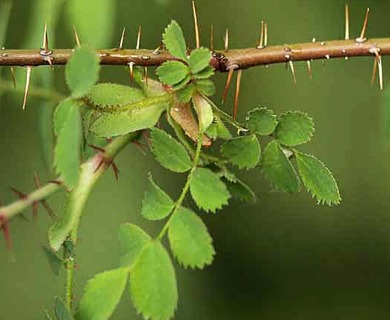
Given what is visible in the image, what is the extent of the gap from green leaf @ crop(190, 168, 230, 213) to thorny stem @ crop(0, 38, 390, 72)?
0.40 feet

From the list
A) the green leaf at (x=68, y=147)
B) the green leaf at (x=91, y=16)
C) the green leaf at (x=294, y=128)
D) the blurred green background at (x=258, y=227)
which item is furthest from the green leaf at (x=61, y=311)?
the blurred green background at (x=258, y=227)

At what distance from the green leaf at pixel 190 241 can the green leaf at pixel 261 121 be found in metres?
0.12

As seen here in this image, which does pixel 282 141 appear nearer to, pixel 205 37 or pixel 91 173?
pixel 91 173

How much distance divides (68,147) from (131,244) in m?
0.11

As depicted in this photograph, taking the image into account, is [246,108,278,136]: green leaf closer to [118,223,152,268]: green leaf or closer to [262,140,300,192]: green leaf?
[262,140,300,192]: green leaf

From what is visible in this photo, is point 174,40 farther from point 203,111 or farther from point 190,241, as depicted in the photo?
point 190,241

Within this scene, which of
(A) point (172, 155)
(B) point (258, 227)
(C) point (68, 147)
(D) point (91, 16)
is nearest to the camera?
(C) point (68, 147)

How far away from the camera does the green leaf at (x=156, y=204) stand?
0.73 m

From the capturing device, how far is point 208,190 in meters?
0.73

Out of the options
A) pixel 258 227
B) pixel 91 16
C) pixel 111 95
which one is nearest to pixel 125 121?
pixel 111 95

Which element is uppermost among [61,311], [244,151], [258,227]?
[244,151]

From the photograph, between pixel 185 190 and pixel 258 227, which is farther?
pixel 258 227

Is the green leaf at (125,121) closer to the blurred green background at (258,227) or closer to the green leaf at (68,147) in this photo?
the green leaf at (68,147)

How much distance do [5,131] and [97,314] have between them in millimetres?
951
